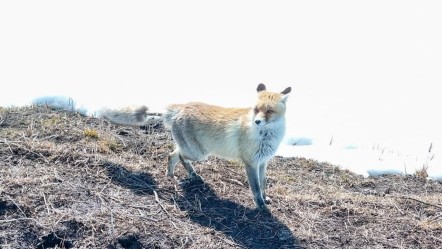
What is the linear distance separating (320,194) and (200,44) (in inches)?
441

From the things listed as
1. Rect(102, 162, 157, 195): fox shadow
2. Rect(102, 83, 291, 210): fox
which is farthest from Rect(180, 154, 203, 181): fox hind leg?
Rect(102, 162, 157, 195): fox shadow

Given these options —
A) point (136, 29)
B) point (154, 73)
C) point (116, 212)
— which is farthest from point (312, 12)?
point (116, 212)

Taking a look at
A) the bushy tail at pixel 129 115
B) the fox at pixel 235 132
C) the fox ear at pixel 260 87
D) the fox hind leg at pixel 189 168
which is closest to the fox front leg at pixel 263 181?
the fox at pixel 235 132

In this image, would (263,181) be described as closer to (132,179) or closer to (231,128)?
(231,128)

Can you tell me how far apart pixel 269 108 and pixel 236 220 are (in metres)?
1.40

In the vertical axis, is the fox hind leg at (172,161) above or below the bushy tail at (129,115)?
below

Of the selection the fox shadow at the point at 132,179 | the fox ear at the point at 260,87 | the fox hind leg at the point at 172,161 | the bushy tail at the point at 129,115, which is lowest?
the fox shadow at the point at 132,179

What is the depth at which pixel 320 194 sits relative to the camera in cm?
782

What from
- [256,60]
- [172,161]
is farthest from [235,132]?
[256,60]

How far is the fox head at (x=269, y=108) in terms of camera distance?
6500 millimetres

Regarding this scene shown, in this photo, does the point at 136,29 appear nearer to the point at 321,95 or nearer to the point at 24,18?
the point at 24,18

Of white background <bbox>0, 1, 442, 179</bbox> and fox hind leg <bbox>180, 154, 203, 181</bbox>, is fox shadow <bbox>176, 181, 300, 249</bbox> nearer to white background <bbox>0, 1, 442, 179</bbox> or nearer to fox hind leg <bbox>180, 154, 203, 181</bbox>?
fox hind leg <bbox>180, 154, 203, 181</bbox>

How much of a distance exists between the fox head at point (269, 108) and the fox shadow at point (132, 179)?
1665 mm

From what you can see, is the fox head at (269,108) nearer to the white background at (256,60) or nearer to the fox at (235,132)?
the fox at (235,132)
